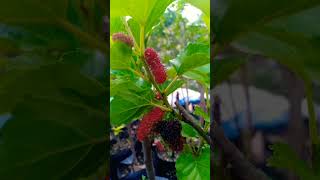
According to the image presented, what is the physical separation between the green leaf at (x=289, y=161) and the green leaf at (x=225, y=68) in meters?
0.06

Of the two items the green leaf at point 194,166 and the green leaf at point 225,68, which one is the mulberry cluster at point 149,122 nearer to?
the green leaf at point 194,166

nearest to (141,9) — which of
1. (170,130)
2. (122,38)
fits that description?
(122,38)

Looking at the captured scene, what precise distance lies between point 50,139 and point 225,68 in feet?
0.56

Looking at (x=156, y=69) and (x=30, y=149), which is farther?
(x=156, y=69)

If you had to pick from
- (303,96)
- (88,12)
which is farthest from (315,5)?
(88,12)

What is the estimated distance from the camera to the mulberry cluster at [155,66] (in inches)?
17.3

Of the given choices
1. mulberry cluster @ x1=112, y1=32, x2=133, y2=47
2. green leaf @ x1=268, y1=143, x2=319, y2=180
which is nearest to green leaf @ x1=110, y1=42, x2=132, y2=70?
mulberry cluster @ x1=112, y1=32, x2=133, y2=47

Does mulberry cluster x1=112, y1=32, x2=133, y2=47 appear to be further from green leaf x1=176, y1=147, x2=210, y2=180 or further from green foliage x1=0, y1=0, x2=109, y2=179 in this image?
green leaf x1=176, y1=147, x2=210, y2=180

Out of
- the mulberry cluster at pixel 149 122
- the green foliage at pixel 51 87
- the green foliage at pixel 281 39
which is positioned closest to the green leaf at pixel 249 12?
the green foliage at pixel 281 39

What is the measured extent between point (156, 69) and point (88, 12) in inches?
5.7

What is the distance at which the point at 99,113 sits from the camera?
326 mm

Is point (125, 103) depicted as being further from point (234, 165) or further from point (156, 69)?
point (234, 165)

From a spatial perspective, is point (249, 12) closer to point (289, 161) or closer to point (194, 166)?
point (289, 161)

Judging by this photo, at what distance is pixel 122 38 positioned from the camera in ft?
1.38
